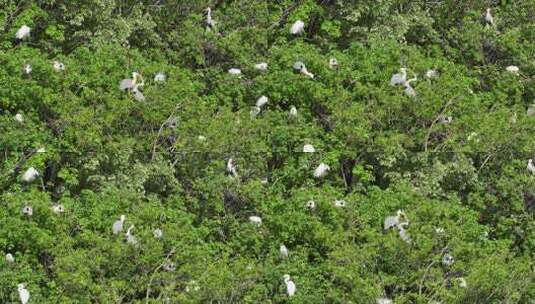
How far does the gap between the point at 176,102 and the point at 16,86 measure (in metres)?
2.22

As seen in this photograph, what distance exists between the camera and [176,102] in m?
18.3

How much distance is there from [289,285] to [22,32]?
6.22 meters

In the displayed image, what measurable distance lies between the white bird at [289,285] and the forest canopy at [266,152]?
3 centimetres

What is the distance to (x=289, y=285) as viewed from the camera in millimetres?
15578

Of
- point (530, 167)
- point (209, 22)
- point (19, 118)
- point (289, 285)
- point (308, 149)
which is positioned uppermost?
point (19, 118)

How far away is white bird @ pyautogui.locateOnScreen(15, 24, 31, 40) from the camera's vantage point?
62.8 feet

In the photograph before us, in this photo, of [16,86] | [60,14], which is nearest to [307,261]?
[16,86]

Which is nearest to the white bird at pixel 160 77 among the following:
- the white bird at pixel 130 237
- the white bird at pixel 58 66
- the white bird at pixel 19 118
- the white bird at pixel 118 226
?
the white bird at pixel 58 66

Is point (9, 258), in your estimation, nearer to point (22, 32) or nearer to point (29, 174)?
point (29, 174)

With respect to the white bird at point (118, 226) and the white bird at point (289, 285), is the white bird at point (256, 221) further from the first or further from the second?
the white bird at point (118, 226)

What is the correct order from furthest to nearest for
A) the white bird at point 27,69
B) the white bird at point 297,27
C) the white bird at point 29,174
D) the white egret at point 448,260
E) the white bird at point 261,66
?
1. the white bird at point 297,27
2. the white bird at point 261,66
3. the white bird at point 27,69
4. the white bird at point 29,174
5. the white egret at point 448,260

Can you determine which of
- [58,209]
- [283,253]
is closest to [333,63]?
[283,253]

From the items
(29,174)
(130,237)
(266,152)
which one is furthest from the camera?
(266,152)

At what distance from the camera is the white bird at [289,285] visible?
611 inches
